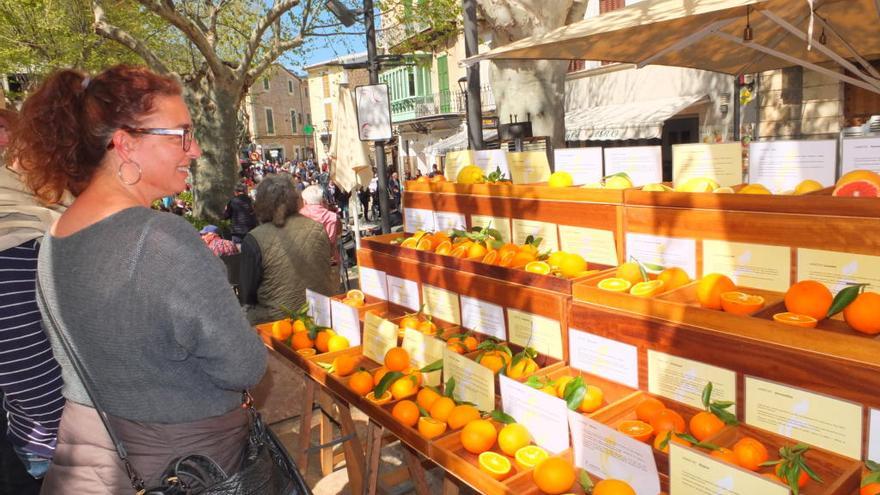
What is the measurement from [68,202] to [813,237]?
8.47ft

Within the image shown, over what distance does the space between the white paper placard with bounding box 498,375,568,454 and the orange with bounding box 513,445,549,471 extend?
38 millimetres

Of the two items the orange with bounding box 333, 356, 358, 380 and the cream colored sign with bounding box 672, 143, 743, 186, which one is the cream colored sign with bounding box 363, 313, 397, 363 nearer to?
the orange with bounding box 333, 356, 358, 380

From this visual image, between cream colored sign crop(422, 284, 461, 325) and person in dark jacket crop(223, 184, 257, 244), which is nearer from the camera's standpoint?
cream colored sign crop(422, 284, 461, 325)

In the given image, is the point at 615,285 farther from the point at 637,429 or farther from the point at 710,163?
the point at 710,163

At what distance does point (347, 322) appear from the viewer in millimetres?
2912

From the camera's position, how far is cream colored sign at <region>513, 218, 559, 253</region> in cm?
258

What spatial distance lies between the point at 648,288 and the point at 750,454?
1.96 feet

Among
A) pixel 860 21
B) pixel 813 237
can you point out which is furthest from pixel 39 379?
pixel 860 21

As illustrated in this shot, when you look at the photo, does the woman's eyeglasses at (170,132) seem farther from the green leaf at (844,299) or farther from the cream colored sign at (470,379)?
the green leaf at (844,299)

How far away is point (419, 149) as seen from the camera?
3123 centimetres

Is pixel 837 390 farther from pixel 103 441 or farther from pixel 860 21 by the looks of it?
pixel 860 21

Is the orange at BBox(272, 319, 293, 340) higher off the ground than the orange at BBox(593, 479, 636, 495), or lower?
higher

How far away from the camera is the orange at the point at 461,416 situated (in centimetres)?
197

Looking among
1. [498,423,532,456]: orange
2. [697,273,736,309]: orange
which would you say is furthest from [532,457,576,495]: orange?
[697,273,736,309]: orange
